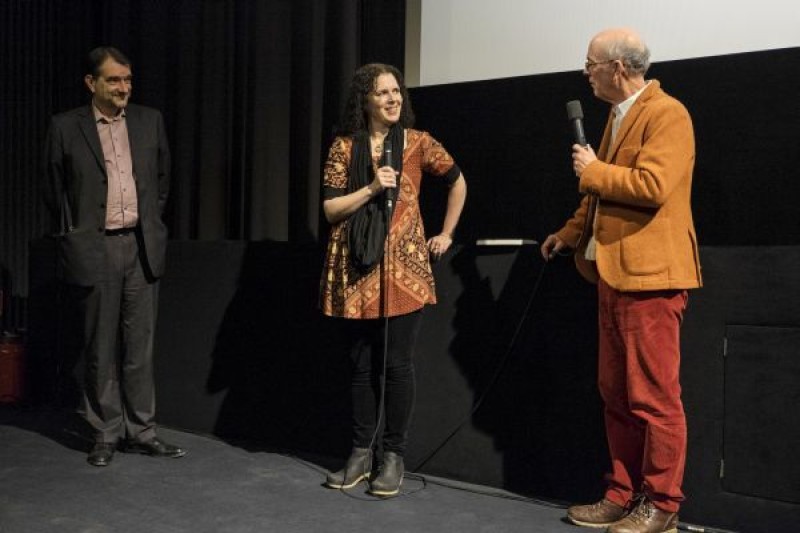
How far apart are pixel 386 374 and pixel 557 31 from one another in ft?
5.02

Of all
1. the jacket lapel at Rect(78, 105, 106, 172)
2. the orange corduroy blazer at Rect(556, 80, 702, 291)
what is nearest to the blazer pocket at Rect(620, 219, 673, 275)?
the orange corduroy blazer at Rect(556, 80, 702, 291)

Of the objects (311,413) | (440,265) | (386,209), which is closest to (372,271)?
(386,209)

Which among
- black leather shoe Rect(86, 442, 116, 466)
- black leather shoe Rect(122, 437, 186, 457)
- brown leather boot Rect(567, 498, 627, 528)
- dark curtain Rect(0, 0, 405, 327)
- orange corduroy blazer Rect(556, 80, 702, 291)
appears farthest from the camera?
dark curtain Rect(0, 0, 405, 327)

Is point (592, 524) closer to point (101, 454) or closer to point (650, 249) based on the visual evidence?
point (650, 249)

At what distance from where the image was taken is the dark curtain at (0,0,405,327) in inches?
147

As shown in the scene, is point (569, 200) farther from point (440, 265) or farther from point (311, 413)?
point (311, 413)

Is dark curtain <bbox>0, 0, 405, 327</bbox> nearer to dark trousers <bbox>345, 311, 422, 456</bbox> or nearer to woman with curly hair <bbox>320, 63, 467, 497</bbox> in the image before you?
woman with curly hair <bbox>320, 63, 467, 497</bbox>

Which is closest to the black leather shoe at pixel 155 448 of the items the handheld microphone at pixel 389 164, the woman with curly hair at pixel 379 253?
the woman with curly hair at pixel 379 253

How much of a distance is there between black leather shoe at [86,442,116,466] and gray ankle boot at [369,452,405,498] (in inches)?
40.5

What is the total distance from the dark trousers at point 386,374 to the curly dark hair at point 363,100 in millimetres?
613

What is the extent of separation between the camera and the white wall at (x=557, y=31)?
9.34 feet

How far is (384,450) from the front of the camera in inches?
106

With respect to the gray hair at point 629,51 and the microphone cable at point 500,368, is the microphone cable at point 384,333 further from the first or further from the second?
the gray hair at point 629,51

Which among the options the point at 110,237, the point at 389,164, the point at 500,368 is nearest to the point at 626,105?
the point at 389,164
